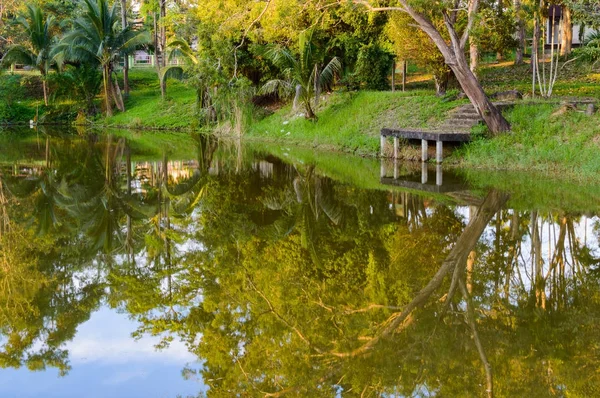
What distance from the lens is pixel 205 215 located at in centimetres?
1250

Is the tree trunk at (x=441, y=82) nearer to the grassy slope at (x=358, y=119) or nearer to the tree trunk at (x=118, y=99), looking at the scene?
the grassy slope at (x=358, y=119)

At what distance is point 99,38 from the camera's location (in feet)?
119

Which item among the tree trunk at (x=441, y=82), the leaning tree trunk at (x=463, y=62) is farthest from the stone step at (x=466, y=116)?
the tree trunk at (x=441, y=82)

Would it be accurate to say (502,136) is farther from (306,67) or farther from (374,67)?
(374,67)

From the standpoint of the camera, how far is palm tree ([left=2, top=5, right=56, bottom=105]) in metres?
38.1

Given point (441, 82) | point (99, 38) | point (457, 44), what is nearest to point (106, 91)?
point (99, 38)

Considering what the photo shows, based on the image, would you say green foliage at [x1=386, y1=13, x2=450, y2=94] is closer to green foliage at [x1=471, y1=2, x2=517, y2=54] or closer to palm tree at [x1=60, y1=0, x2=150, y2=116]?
green foliage at [x1=471, y1=2, x2=517, y2=54]

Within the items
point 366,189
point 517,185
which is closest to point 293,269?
point 366,189

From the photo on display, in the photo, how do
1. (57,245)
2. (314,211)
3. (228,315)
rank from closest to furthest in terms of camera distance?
(228,315)
(57,245)
(314,211)

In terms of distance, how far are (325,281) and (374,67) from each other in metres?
19.5

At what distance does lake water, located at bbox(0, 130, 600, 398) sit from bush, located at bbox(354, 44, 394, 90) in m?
11.4

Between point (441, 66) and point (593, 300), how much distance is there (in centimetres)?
1594

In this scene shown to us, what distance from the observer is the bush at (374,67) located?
26328mm

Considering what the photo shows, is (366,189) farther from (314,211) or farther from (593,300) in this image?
(593,300)
